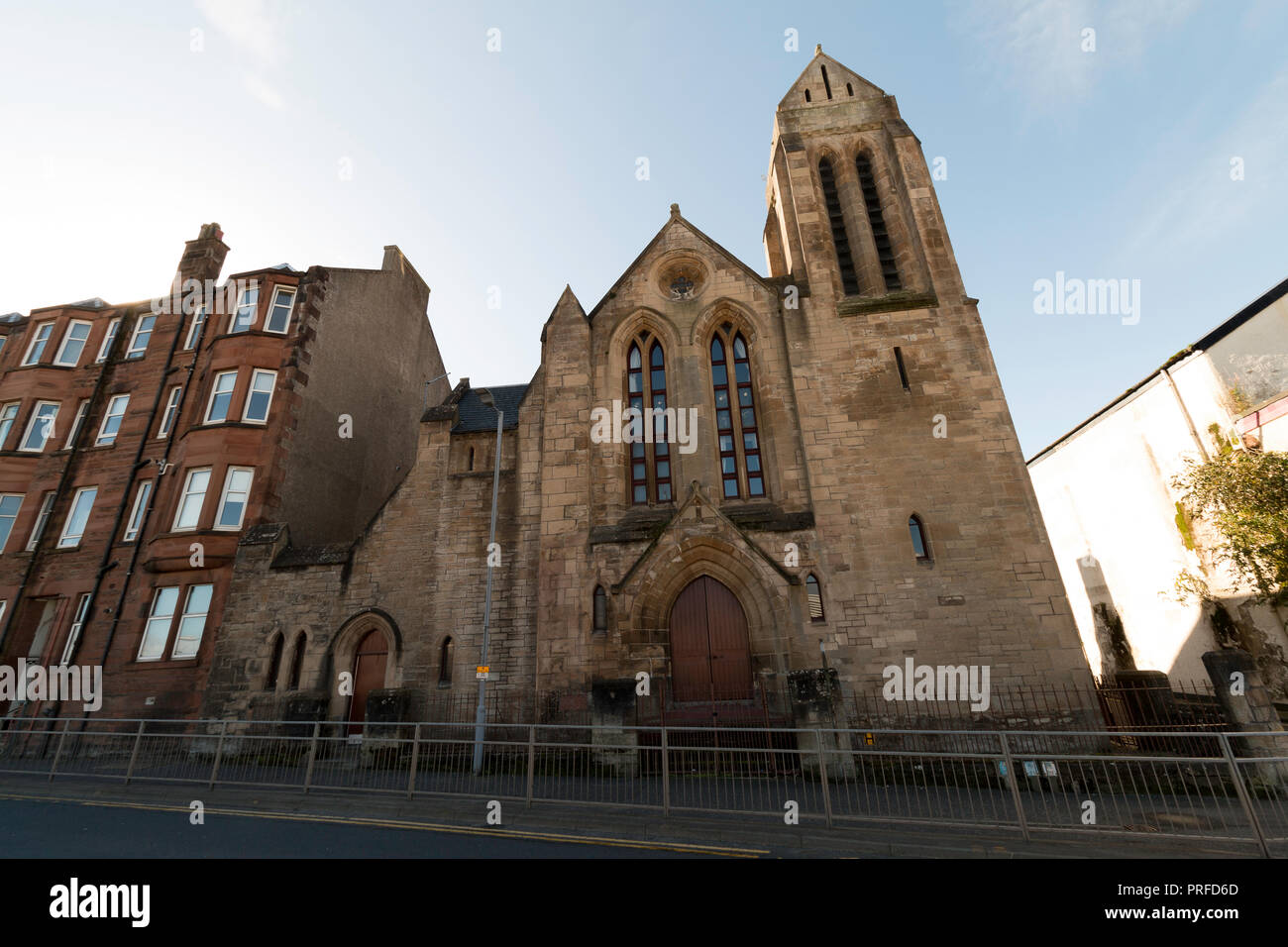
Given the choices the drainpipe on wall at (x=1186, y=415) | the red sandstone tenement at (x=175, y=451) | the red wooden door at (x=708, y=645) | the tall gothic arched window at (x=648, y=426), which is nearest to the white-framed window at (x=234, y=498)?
the red sandstone tenement at (x=175, y=451)

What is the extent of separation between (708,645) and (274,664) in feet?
39.6

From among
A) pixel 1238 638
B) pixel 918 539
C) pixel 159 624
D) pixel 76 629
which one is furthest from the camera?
pixel 76 629

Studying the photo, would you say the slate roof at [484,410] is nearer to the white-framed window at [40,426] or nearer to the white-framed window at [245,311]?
the white-framed window at [245,311]

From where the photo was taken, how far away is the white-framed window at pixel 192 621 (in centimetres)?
1572

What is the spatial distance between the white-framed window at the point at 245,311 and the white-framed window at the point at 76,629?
10.1 m

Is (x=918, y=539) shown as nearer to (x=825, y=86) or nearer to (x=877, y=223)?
(x=877, y=223)

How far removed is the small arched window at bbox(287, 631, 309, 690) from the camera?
14.9 metres

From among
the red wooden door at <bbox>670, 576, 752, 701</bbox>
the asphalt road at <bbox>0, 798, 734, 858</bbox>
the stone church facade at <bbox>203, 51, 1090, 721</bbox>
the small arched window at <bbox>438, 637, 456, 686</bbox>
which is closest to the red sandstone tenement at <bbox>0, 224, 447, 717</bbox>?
the stone church facade at <bbox>203, 51, 1090, 721</bbox>

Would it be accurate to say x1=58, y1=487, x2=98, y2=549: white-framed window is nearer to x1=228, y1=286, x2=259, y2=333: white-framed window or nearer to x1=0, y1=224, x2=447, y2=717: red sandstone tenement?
x1=0, y1=224, x2=447, y2=717: red sandstone tenement

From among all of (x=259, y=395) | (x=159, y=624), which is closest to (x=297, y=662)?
(x=159, y=624)

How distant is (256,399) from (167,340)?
6.89 metres

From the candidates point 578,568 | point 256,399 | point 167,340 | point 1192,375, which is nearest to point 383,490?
point 256,399

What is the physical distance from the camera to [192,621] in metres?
16.0
